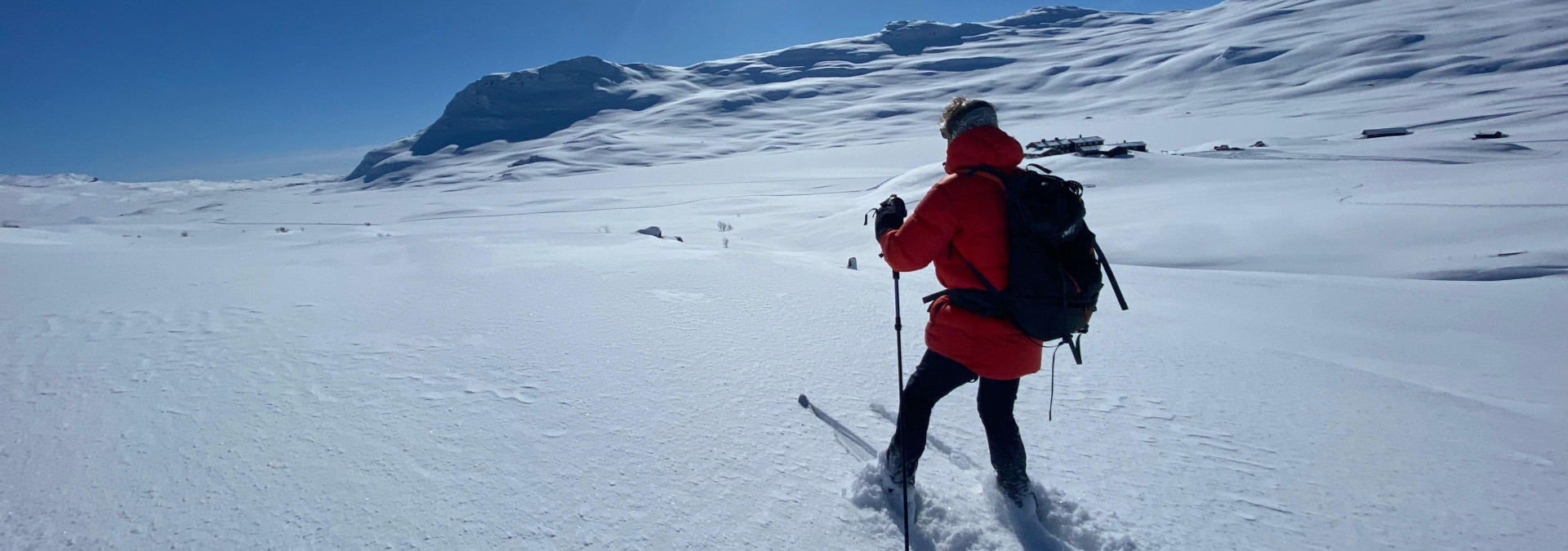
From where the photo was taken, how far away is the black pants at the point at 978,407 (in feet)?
6.52

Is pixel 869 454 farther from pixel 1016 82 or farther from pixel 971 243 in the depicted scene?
pixel 1016 82

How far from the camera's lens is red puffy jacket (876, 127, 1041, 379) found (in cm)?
179

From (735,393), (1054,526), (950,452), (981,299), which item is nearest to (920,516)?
(1054,526)

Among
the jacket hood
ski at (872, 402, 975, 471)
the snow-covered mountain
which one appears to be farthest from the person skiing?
the snow-covered mountain

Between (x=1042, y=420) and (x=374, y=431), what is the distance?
8.61ft

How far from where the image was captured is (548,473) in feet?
7.09

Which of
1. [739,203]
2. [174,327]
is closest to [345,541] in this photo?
[174,327]

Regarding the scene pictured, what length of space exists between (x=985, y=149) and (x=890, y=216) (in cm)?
38

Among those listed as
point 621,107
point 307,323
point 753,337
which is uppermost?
point 621,107

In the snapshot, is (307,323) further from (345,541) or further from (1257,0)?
(1257,0)

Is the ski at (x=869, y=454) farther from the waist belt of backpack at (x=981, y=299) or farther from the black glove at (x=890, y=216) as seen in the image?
the black glove at (x=890, y=216)

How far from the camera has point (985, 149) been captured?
1.80 metres

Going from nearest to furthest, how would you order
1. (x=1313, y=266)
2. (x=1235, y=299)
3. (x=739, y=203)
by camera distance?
(x=1235, y=299), (x=1313, y=266), (x=739, y=203)

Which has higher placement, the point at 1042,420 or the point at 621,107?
the point at 621,107
